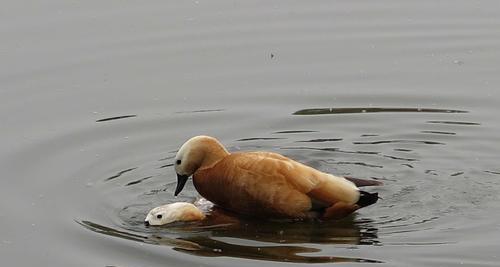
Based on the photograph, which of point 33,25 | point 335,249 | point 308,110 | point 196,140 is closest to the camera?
point 335,249

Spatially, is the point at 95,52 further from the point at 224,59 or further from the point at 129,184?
the point at 129,184

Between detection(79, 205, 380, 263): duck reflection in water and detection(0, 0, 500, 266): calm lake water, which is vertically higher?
detection(0, 0, 500, 266): calm lake water

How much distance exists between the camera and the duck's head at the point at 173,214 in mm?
9188

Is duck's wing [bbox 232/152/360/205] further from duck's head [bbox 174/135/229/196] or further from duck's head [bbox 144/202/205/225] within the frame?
duck's head [bbox 144/202/205/225]

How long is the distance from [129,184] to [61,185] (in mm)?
513

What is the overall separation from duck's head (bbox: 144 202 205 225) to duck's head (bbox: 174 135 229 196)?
326 millimetres

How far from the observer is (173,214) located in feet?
30.2

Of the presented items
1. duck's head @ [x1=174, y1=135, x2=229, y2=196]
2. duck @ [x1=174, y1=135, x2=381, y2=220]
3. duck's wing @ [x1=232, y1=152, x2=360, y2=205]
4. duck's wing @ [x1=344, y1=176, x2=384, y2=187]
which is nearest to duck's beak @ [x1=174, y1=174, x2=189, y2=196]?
duck's head @ [x1=174, y1=135, x2=229, y2=196]

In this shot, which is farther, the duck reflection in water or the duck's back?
the duck's back

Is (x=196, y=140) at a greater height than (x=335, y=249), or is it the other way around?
(x=196, y=140)

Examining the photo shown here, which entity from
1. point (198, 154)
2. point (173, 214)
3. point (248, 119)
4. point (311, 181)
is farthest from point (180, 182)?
point (248, 119)

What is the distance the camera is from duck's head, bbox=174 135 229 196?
9.45m

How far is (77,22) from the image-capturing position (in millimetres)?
13133

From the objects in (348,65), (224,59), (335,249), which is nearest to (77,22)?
(224,59)
